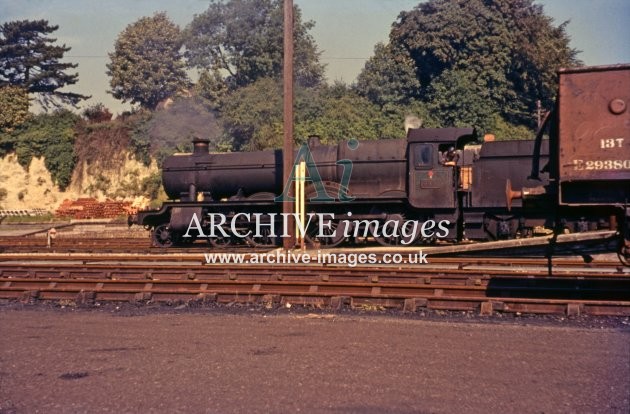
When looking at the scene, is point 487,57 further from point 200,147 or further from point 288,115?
point 288,115

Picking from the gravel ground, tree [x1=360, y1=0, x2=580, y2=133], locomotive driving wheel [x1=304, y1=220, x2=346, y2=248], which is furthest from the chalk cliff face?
the gravel ground

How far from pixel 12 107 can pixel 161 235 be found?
25.6 metres

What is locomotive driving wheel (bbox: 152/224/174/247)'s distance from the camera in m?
18.6

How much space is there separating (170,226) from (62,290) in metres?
8.43

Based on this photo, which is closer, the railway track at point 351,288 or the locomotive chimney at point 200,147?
the railway track at point 351,288

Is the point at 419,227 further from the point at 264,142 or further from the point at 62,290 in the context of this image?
the point at 264,142

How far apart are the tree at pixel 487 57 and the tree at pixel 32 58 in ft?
74.8

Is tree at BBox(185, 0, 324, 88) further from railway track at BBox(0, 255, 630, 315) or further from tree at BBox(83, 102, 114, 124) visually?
railway track at BBox(0, 255, 630, 315)

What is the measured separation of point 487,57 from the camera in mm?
33188

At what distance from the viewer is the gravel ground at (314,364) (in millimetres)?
4758

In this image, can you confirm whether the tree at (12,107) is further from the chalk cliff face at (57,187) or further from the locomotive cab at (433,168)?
the locomotive cab at (433,168)

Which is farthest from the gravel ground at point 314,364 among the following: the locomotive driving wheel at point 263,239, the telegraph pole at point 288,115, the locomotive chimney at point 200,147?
the locomotive chimney at point 200,147

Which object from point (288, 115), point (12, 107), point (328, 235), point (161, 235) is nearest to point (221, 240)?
point (161, 235)

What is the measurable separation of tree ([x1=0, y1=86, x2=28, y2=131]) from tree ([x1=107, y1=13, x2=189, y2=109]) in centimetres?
566
